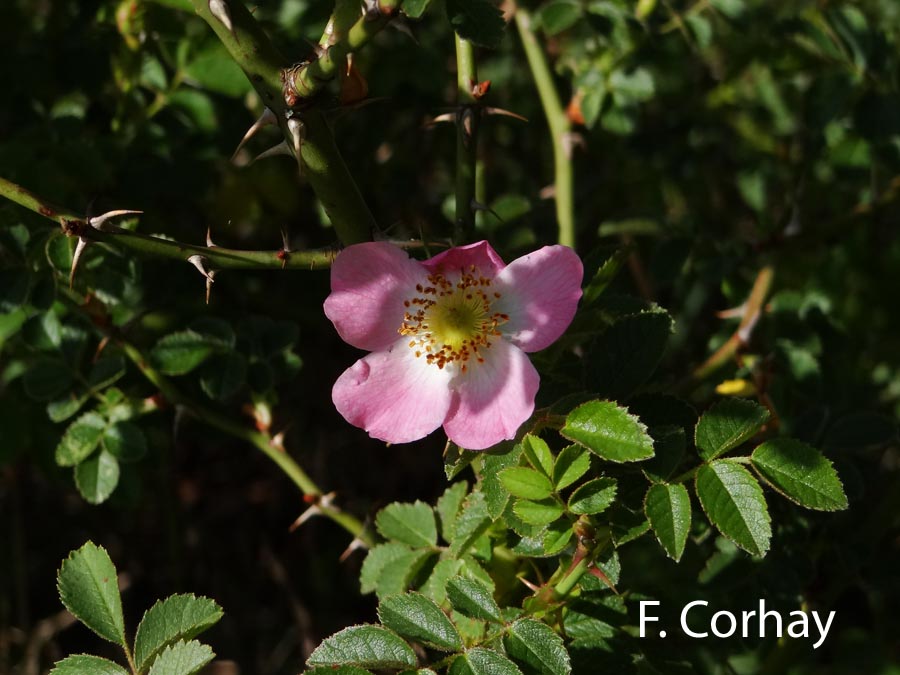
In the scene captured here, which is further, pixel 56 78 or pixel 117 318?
pixel 56 78

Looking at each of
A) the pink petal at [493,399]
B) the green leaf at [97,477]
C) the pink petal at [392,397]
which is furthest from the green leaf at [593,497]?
the green leaf at [97,477]

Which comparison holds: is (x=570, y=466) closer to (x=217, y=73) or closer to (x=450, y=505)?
(x=450, y=505)

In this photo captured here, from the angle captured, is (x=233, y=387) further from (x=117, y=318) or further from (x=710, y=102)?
(x=710, y=102)

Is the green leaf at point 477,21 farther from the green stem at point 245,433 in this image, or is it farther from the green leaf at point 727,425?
the green stem at point 245,433

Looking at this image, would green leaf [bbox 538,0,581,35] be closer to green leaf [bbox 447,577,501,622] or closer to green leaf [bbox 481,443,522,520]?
green leaf [bbox 481,443,522,520]

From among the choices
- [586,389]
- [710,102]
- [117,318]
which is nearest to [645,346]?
[586,389]

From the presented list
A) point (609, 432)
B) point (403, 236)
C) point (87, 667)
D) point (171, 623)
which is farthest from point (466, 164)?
point (87, 667)
